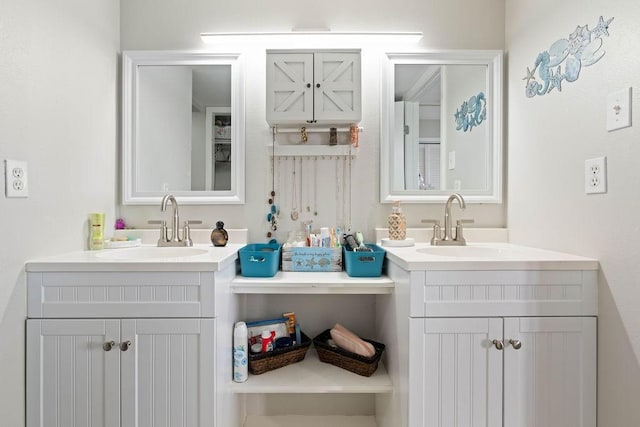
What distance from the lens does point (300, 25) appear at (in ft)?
5.88

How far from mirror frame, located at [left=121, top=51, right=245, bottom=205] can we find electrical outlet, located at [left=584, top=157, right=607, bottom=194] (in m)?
1.40

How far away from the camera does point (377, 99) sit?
179 cm

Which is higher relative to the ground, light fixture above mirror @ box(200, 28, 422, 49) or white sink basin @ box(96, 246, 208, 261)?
light fixture above mirror @ box(200, 28, 422, 49)

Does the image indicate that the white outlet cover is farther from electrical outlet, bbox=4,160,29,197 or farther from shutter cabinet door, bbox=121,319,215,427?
electrical outlet, bbox=4,160,29,197

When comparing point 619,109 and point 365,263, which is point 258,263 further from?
point 619,109

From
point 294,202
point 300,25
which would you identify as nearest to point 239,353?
point 294,202

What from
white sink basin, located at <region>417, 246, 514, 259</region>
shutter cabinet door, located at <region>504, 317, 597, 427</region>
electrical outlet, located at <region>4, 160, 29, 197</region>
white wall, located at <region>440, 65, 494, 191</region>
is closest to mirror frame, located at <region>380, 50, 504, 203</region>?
white wall, located at <region>440, 65, 494, 191</region>

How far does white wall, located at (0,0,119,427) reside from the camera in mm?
1098

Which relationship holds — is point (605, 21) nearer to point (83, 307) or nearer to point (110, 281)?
point (110, 281)

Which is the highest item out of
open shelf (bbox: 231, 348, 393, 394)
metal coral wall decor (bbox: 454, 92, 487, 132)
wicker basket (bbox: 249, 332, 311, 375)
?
metal coral wall decor (bbox: 454, 92, 487, 132)

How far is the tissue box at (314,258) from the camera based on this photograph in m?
1.61

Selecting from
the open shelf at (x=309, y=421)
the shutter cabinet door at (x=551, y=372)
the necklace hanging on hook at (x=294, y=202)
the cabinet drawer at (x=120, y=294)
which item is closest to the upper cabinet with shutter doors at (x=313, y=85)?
the necklace hanging on hook at (x=294, y=202)

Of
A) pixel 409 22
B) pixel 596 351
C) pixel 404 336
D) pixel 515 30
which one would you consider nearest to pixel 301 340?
pixel 404 336

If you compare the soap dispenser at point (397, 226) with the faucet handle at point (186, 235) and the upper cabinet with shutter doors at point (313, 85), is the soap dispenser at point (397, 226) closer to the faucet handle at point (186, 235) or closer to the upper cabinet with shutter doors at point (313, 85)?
the upper cabinet with shutter doors at point (313, 85)
